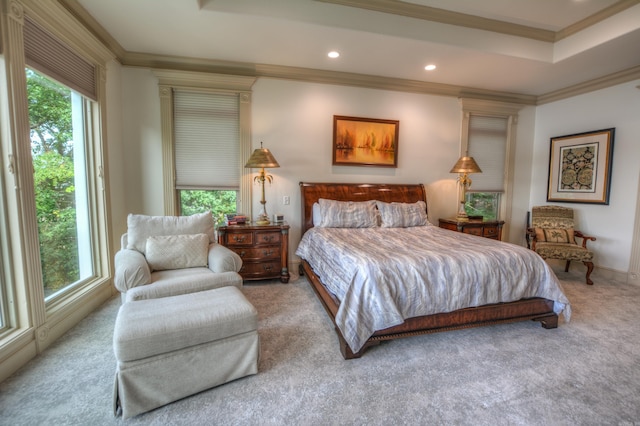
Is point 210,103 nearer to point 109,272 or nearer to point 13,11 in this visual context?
point 13,11

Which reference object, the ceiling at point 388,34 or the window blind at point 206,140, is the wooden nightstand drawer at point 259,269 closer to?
the window blind at point 206,140

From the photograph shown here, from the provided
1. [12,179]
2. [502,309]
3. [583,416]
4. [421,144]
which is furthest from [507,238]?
[12,179]

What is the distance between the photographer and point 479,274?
2295mm

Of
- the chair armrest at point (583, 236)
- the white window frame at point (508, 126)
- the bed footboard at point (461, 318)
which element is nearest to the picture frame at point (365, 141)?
the white window frame at point (508, 126)

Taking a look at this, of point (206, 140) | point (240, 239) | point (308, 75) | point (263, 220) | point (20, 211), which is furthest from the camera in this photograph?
point (308, 75)

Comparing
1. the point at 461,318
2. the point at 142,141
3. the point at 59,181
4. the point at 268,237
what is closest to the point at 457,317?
the point at 461,318

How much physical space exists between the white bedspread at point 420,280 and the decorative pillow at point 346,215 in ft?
3.01

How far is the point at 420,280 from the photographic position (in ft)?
7.06

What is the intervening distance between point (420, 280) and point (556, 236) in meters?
3.42

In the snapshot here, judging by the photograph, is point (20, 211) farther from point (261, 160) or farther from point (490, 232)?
point (490, 232)

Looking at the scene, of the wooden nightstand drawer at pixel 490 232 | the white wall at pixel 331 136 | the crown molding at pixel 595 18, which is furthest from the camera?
the wooden nightstand drawer at pixel 490 232

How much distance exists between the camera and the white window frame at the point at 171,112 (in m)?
3.61

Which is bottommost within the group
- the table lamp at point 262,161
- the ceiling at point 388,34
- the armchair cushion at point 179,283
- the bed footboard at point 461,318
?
the bed footboard at point 461,318

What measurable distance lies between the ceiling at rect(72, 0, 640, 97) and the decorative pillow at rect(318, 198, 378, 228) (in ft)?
6.07
